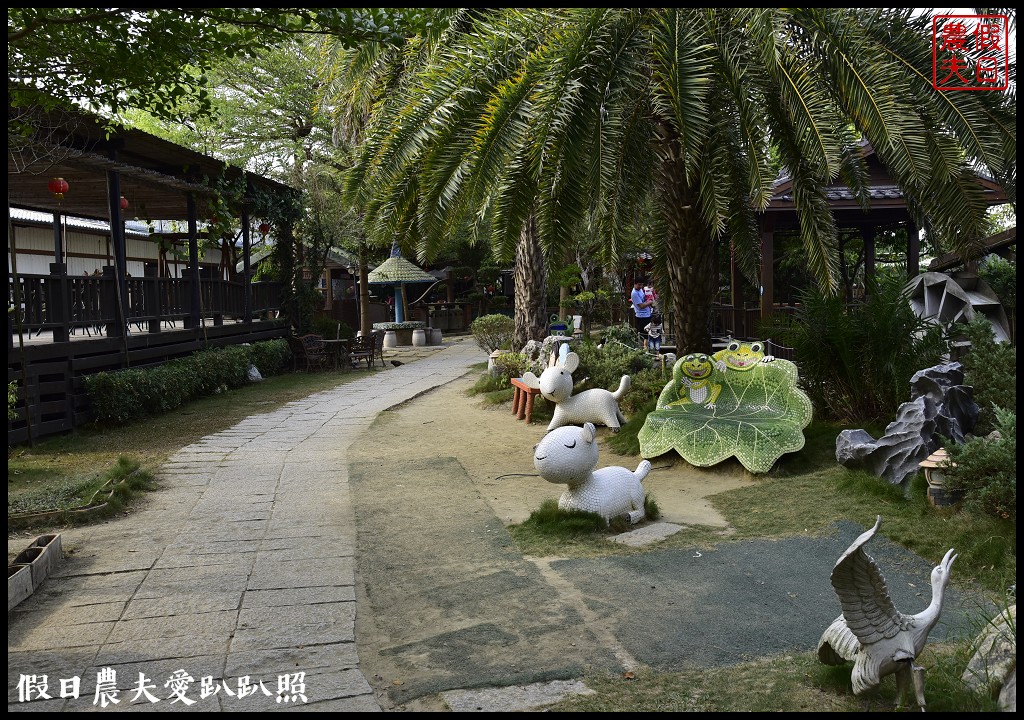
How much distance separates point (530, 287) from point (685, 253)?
5.76 m

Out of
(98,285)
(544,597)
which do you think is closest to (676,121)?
(544,597)

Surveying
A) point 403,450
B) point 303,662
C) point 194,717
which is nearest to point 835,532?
point 303,662

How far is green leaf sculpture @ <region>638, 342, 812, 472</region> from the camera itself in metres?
8.47

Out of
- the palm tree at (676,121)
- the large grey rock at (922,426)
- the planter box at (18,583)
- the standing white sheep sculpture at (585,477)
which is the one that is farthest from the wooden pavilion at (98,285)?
the large grey rock at (922,426)

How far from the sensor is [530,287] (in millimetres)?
15484

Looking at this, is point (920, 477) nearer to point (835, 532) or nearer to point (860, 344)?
point (835, 532)

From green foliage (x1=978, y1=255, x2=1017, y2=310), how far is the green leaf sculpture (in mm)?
4797

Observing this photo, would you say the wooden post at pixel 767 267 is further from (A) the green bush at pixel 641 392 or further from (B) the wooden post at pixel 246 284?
(B) the wooden post at pixel 246 284

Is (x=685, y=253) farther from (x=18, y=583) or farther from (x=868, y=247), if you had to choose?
(x=868, y=247)

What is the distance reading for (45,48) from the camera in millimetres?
5863

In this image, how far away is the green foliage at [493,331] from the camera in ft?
60.5

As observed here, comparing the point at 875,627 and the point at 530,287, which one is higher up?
the point at 530,287

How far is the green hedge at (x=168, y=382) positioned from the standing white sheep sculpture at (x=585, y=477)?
758 cm

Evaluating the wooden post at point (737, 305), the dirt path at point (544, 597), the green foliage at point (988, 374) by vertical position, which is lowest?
the dirt path at point (544, 597)
